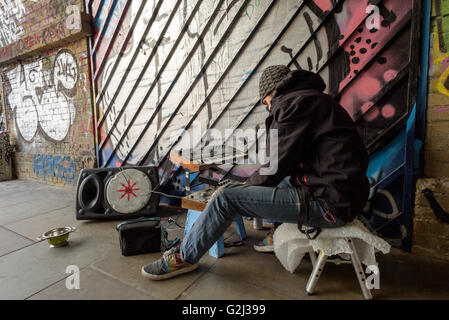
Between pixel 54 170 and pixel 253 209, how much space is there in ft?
15.3

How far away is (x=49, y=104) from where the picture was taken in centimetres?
462

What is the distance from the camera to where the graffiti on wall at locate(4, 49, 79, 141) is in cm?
425

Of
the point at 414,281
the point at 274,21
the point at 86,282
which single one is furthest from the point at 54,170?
the point at 414,281

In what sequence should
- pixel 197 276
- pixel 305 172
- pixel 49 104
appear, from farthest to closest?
pixel 49 104 < pixel 197 276 < pixel 305 172

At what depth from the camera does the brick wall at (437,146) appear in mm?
1744

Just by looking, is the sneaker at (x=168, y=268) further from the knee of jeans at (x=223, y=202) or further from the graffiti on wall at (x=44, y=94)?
the graffiti on wall at (x=44, y=94)

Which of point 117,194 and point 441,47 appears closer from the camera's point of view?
point 441,47

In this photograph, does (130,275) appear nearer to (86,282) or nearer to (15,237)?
(86,282)

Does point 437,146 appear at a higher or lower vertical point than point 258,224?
higher

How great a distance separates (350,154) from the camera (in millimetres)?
1303

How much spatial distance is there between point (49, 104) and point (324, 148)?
5.15 metres

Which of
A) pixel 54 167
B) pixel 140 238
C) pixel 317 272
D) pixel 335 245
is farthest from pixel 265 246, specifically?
pixel 54 167

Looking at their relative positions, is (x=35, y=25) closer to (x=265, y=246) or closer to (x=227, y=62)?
(x=227, y=62)

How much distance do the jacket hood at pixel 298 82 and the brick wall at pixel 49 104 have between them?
3.62 metres
